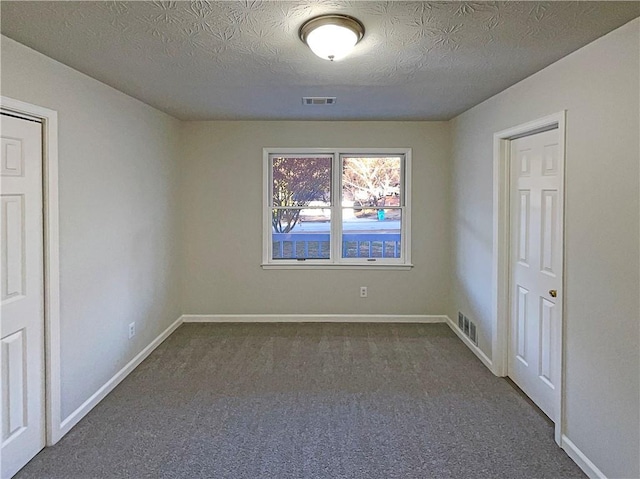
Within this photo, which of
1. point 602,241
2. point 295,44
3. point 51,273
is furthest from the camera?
point 51,273

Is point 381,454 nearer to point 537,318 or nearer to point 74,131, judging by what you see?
point 537,318

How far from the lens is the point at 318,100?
3.96 meters

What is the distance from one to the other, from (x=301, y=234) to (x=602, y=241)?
3484mm

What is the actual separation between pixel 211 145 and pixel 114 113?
1.72 metres

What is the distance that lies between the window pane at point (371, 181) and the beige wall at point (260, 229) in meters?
0.19

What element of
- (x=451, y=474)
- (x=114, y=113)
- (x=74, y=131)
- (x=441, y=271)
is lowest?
(x=451, y=474)

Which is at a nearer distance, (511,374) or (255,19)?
(255,19)

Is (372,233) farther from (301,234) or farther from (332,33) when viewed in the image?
(332,33)

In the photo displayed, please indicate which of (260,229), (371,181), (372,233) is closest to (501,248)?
(372,233)

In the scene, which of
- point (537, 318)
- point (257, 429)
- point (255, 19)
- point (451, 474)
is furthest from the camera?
point (537, 318)

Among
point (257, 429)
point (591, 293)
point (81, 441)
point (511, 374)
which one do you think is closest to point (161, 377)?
point (81, 441)

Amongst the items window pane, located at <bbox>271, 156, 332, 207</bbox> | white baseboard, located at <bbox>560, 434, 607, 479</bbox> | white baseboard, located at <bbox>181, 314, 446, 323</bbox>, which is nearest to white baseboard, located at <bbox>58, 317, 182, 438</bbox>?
white baseboard, located at <bbox>181, 314, 446, 323</bbox>

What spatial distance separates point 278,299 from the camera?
539 centimetres

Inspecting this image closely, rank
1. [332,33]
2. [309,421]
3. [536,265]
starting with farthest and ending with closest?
1. [536,265]
2. [309,421]
3. [332,33]
